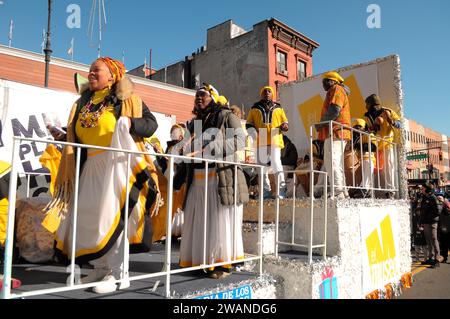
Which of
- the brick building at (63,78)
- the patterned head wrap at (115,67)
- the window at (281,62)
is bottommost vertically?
the patterned head wrap at (115,67)

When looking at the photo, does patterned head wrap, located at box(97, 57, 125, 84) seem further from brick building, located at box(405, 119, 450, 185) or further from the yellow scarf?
brick building, located at box(405, 119, 450, 185)

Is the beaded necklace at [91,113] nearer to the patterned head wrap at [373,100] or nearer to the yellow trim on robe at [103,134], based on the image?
the yellow trim on robe at [103,134]

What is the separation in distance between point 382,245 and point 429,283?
2004mm

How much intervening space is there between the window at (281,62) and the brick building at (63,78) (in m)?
10.1

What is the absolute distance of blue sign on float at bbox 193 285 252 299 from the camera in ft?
8.26

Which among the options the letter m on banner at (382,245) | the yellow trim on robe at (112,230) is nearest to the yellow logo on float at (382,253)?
the letter m on banner at (382,245)

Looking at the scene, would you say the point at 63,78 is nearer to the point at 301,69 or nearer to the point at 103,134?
the point at 103,134

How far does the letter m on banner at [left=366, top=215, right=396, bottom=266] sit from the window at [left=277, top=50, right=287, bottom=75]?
21876 mm

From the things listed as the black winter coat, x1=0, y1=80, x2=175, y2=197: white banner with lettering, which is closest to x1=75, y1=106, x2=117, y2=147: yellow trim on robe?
x1=0, y1=80, x2=175, y2=197: white banner with lettering

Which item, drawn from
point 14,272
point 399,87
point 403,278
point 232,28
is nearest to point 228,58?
point 232,28

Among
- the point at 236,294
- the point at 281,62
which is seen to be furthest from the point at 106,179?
the point at 281,62

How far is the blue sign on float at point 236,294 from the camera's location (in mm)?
2519
